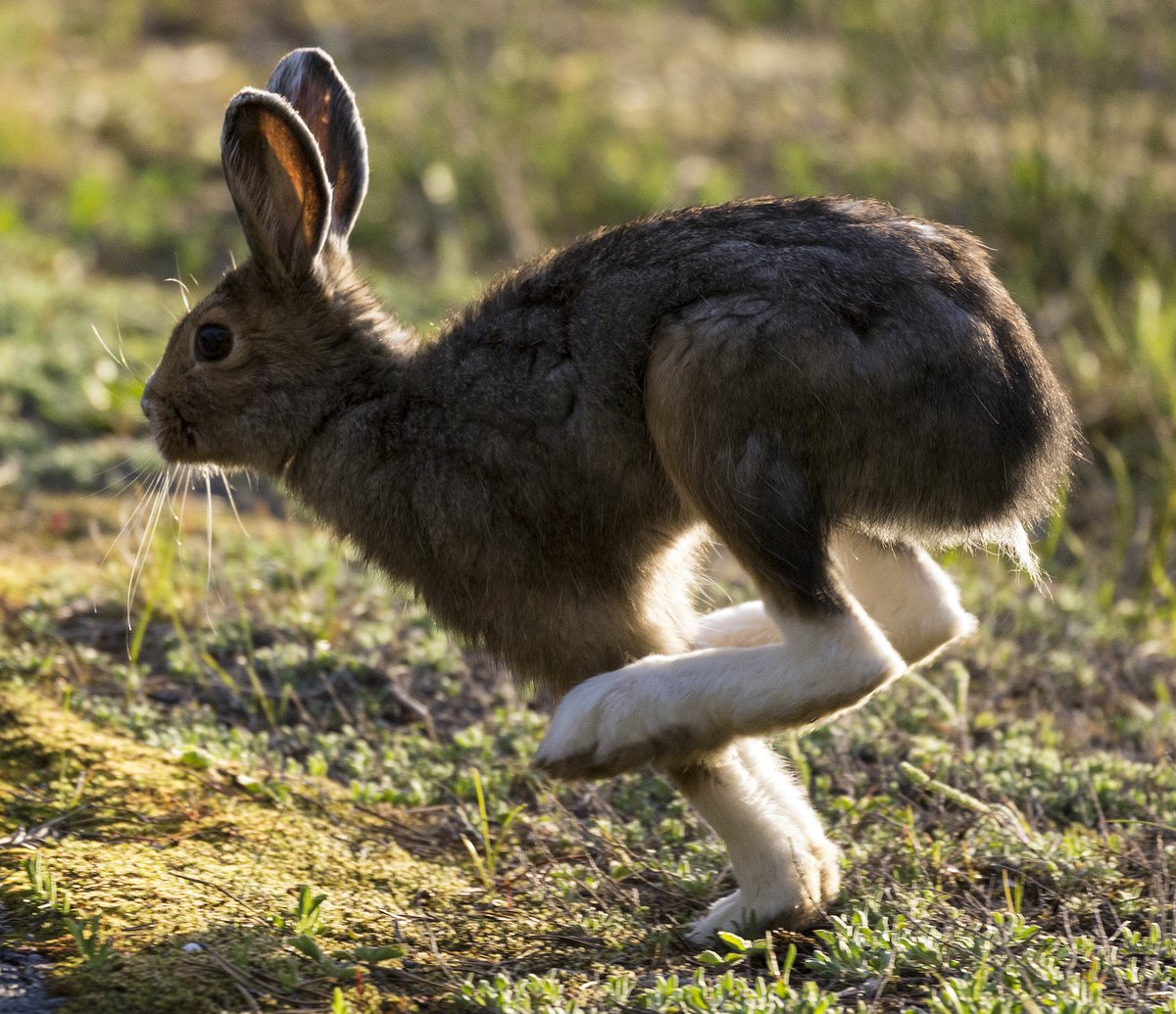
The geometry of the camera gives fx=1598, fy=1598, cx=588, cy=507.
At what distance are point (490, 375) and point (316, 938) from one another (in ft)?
4.29

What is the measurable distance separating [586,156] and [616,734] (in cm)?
703

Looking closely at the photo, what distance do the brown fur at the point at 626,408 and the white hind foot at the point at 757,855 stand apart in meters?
0.34

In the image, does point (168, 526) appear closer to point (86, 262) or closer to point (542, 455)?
point (542, 455)

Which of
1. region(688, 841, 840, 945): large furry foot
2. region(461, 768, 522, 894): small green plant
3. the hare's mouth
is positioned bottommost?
region(688, 841, 840, 945): large furry foot

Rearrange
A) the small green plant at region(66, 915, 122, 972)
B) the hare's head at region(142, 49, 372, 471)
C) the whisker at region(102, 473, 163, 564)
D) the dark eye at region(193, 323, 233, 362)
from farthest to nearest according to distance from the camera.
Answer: the whisker at region(102, 473, 163, 564), the dark eye at region(193, 323, 233, 362), the hare's head at region(142, 49, 372, 471), the small green plant at region(66, 915, 122, 972)

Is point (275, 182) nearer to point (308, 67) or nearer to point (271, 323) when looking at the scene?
point (271, 323)

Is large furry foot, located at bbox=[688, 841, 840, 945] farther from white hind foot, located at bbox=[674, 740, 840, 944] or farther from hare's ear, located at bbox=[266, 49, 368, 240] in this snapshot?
hare's ear, located at bbox=[266, 49, 368, 240]

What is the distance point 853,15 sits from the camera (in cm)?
923

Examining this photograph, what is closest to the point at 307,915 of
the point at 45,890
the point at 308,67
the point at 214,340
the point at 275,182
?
the point at 45,890

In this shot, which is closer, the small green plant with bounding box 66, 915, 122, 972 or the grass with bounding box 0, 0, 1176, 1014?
the small green plant with bounding box 66, 915, 122, 972

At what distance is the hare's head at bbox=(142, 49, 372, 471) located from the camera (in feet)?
12.7

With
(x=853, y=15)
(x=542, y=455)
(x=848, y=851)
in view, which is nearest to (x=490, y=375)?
(x=542, y=455)

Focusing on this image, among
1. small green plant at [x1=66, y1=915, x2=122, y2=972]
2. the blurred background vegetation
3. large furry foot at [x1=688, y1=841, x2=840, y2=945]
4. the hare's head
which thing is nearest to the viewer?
small green plant at [x1=66, y1=915, x2=122, y2=972]

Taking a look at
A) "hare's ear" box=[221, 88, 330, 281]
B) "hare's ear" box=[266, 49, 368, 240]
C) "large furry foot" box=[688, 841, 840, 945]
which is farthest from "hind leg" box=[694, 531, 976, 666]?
"hare's ear" box=[266, 49, 368, 240]
